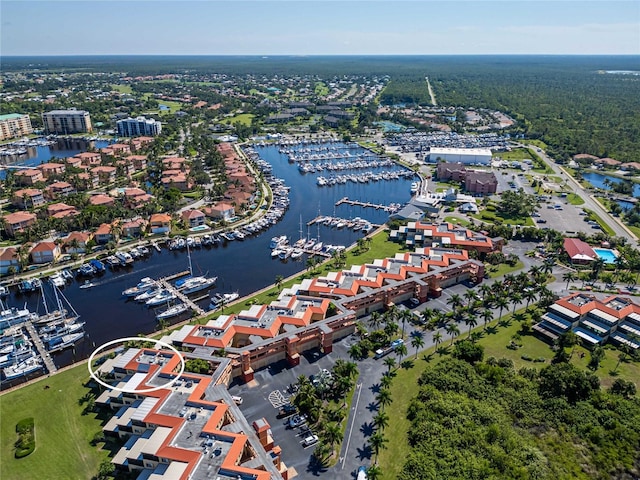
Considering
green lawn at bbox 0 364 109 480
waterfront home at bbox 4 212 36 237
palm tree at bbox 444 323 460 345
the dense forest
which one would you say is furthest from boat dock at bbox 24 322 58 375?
palm tree at bbox 444 323 460 345

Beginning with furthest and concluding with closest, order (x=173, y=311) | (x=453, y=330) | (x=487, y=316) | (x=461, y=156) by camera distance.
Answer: (x=461, y=156) → (x=173, y=311) → (x=487, y=316) → (x=453, y=330)

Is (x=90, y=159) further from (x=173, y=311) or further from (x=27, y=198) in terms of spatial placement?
(x=173, y=311)

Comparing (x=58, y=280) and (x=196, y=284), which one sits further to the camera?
(x=196, y=284)

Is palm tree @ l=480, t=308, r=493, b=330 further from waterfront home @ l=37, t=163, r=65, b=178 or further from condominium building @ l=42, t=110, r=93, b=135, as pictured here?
condominium building @ l=42, t=110, r=93, b=135

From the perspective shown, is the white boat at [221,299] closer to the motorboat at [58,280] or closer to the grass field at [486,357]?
the motorboat at [58,280]

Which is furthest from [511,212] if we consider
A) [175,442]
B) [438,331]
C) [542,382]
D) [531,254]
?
[175,442]

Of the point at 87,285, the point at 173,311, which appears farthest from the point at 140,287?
the point at 173,311

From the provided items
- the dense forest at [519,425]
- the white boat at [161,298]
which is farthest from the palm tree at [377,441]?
the white boat at [161,298]
